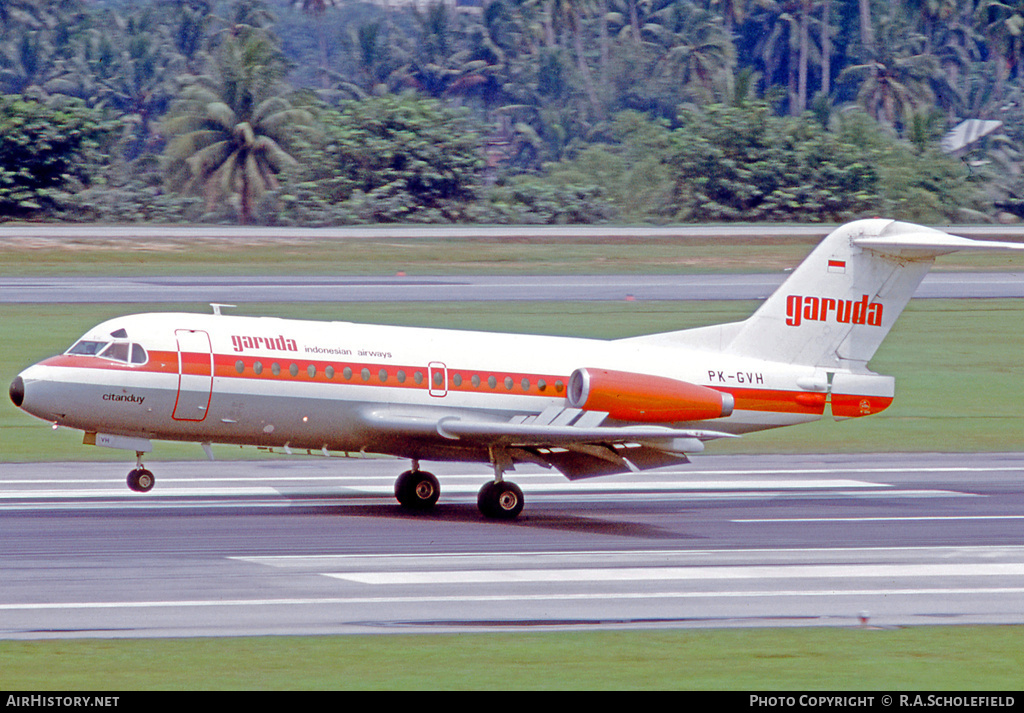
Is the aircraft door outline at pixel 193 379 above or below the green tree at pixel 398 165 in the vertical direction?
below

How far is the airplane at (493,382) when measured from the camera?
76.4 feet

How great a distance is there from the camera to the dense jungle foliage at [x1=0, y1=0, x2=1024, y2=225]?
295 ft

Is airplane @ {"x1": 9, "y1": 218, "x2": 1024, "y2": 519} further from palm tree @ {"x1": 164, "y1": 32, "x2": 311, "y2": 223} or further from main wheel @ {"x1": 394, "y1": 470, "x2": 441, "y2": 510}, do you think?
palm tree @ {"x1": 164, "y1": 32, "x2": 311, "y2": 223}

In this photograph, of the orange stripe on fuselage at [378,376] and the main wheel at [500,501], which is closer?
the orange stripe on fuselage at [378,376]

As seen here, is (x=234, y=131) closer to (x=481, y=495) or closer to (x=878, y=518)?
(x=481, y=495)

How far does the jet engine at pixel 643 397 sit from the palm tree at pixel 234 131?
73963 millimetres

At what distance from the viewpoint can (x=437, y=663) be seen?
14695mm

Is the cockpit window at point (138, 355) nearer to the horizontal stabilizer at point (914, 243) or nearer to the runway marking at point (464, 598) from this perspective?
the runway marking at point (464, 598)

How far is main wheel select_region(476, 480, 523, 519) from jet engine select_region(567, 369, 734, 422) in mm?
1740

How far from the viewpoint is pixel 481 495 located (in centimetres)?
2422

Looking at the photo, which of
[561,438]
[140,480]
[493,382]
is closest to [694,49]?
[493,382]
